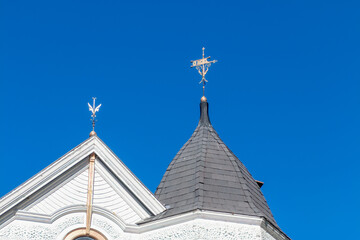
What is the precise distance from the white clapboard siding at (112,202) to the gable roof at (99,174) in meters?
0.23

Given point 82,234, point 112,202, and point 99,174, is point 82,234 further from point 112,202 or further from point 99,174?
point 99,174

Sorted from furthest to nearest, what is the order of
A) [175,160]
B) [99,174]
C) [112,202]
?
[175,160]
[99,174]
[112,202]

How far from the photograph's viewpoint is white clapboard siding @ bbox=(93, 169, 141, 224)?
65.6 feet

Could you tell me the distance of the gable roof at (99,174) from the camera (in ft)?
64.2

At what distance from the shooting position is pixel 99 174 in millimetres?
20375

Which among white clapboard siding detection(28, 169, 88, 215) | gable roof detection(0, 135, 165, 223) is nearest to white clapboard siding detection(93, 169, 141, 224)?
gable roof detection(0, 135, 165, 223)

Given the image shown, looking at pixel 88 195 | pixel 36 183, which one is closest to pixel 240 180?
pixel 88 195

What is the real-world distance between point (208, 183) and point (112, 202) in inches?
102

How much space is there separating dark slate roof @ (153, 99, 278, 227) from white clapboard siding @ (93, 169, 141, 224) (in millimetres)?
718

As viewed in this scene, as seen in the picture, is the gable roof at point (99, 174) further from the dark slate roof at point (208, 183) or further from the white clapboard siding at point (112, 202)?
the dark slate roof at point (208, 183)

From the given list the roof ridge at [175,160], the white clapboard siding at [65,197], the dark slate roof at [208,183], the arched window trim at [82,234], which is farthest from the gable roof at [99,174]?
the arched window trim at [82,234]

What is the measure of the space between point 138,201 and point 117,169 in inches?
39.7

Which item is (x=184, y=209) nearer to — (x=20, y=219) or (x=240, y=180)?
(x=240, y=180)

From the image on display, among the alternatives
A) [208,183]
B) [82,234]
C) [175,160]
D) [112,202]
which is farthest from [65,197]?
[175,160]
